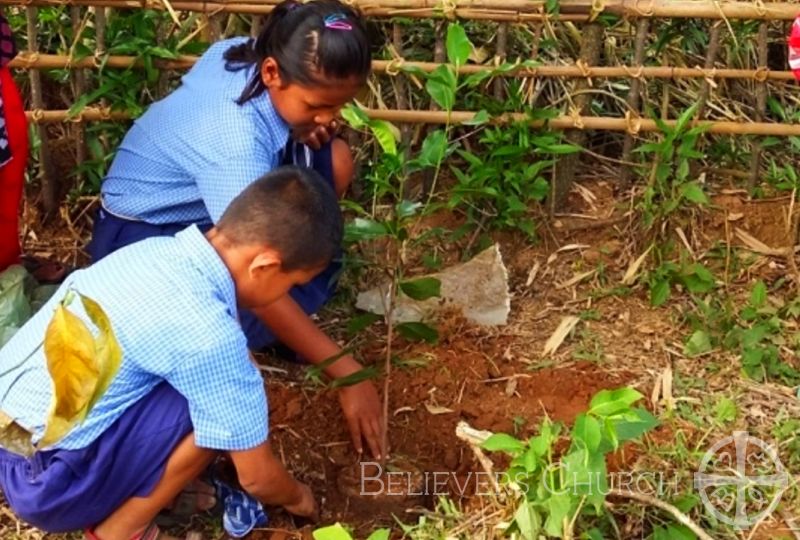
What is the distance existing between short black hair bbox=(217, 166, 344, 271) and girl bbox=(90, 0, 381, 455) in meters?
0.29

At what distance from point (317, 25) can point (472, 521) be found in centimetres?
92

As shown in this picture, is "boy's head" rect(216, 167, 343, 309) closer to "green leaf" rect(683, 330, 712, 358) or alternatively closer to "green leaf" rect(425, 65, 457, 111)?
"green leaf" rect(425, 65, 457, 111)

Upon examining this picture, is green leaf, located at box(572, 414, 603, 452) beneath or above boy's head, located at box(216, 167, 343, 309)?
beneath

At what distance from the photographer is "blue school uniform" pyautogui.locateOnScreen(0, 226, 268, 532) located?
1.69 metres

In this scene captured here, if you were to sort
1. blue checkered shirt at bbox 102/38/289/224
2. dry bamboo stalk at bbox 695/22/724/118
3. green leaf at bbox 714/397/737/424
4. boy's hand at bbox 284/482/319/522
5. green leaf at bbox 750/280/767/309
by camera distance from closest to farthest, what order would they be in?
boy's hand at bbox 284/482/319/522 → blue checkered shirt at bbox 102/38/289/224 → green leaf at bbox 714/397/737/424 → green leaf at bbox 750/280/767/309 → dry bamboo stalk at bbox 695/22/724/118

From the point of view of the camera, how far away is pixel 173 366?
1.70 meters

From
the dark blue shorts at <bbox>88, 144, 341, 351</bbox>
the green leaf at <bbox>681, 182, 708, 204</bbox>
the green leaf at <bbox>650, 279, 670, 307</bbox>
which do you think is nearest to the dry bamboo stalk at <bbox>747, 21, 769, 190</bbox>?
the green leaf at <bbox>681, 182, 708, 204</bbox>

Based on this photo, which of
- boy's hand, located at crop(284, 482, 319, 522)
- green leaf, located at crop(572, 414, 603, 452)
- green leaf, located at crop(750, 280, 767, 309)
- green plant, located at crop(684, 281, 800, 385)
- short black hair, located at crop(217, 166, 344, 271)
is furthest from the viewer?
green leaf, located at crop(750, 280, 767, 309)

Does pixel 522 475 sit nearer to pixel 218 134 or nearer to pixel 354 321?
pixel 354 321

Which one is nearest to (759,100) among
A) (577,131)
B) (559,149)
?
(577,131)

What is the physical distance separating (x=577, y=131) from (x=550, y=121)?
10cm

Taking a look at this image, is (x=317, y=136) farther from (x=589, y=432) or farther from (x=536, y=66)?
(x=589, y=432)

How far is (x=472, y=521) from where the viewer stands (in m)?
1.91

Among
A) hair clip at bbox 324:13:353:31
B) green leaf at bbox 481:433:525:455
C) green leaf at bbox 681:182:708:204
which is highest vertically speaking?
hair clip at bbox 324:13:353:31
